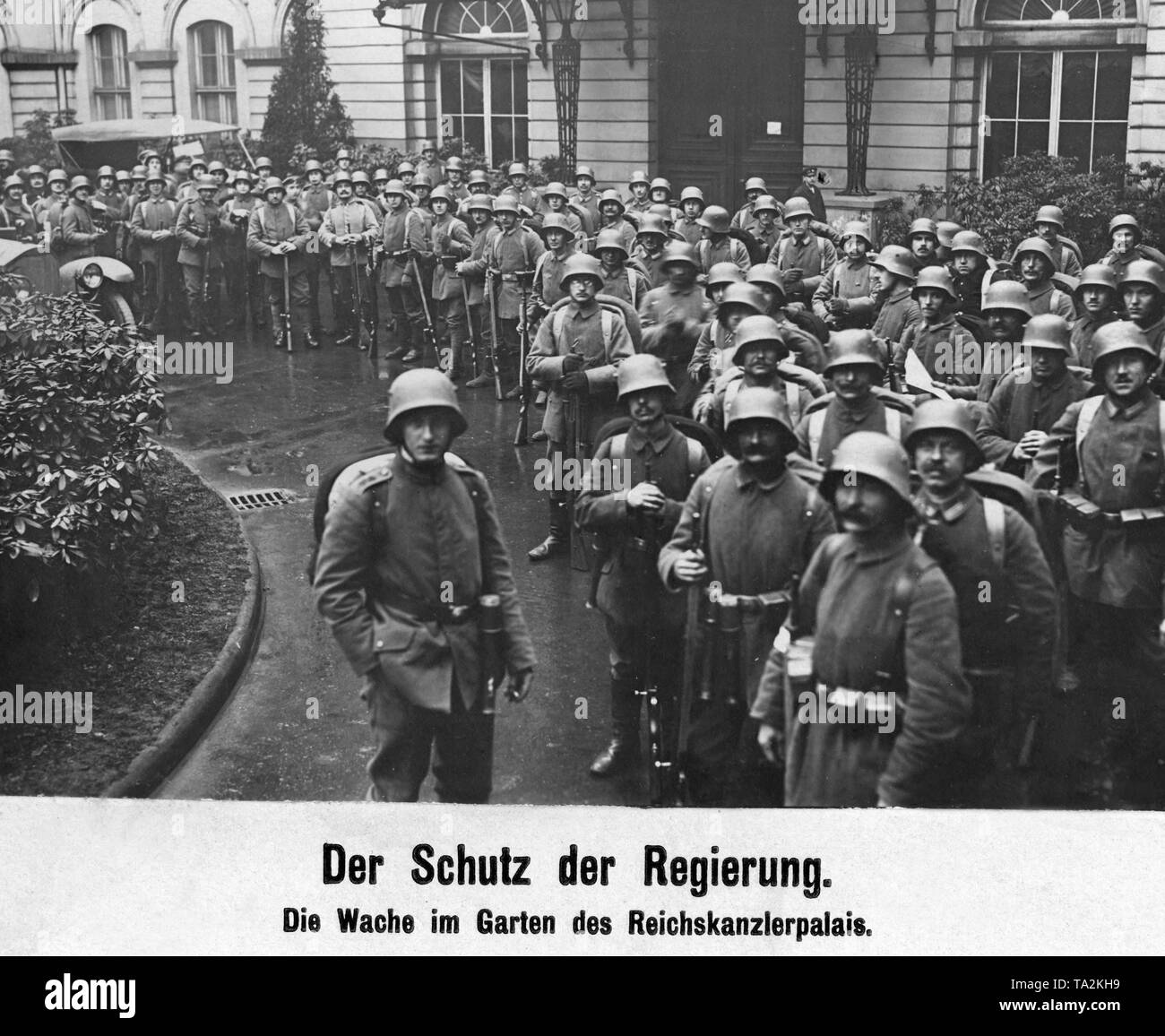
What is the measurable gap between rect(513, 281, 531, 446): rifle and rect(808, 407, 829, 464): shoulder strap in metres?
6.10

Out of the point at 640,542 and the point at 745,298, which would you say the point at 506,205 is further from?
the point at 640,542

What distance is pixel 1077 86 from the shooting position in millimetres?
17922

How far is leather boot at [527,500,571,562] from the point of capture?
1004 cm

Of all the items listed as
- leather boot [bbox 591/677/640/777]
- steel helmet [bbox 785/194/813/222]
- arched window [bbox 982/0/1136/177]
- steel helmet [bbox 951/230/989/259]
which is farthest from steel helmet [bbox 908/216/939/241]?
leather boot [bbox 591/677/640/777]

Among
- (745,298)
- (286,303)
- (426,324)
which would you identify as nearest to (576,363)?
(745,298)

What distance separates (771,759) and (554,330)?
517 cm

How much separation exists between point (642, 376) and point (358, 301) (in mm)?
10894

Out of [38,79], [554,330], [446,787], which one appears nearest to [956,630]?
[446,787]

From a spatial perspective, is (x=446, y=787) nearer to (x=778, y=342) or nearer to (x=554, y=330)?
(x=778, y=342)

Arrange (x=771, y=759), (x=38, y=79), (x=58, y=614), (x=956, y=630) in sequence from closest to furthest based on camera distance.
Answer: (x=956, y=630) → (x=771, y=759) → (x=58, y=614) → (x=38, y=79)

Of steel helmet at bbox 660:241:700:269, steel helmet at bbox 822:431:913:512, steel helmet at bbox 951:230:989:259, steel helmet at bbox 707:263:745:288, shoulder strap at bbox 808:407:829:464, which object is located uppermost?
steel helmet at bbox 951:230:989:259

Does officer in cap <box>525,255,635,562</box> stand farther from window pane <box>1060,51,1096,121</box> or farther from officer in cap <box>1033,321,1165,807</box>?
window pane <box>1060,51,1096,121</box>

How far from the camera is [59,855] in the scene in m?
5.95

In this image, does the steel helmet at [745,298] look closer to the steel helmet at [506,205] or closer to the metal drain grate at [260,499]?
the metal drain grate at [260,499]
